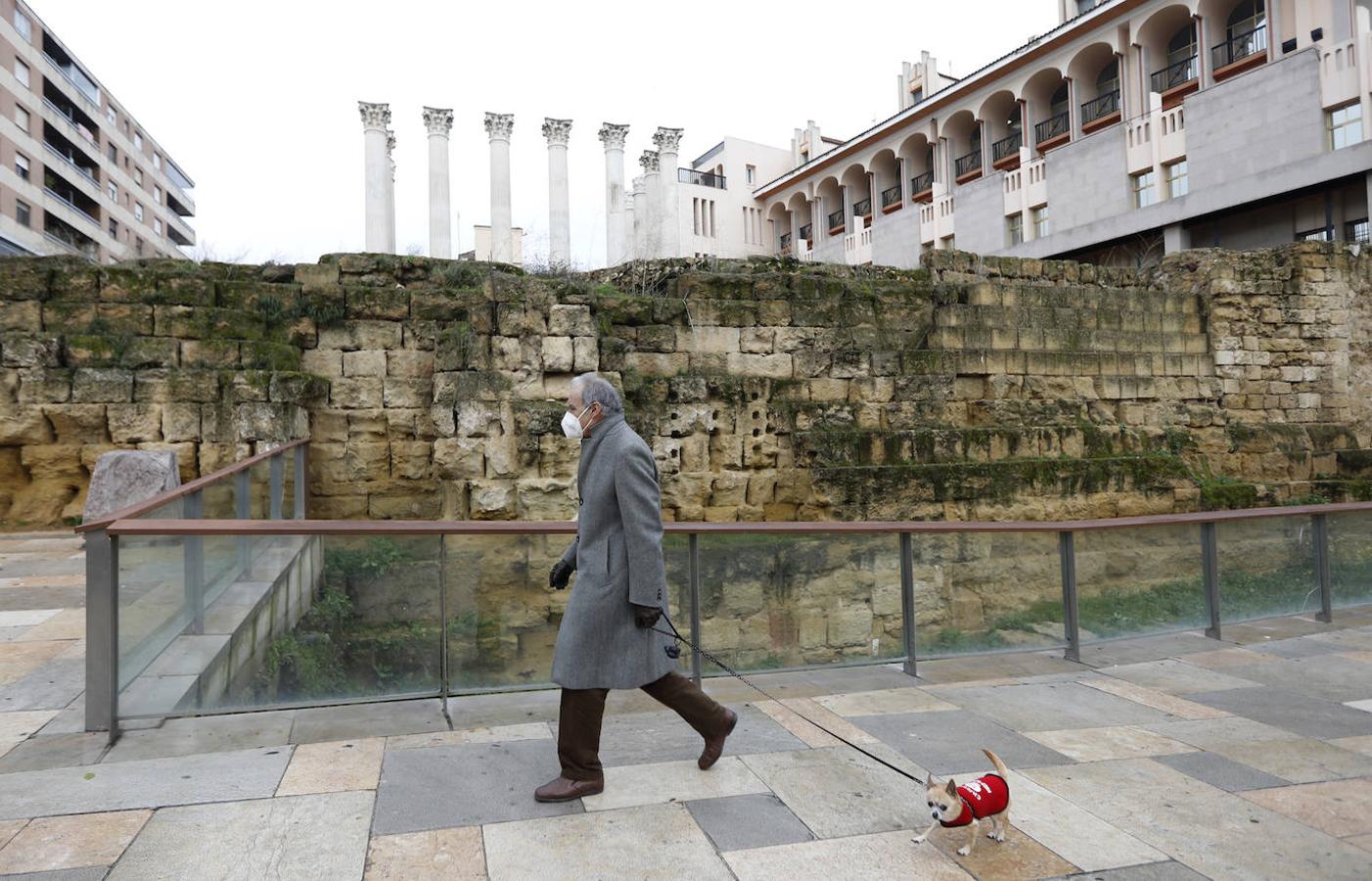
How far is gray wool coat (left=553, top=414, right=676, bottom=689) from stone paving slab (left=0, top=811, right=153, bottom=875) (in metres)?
1.65

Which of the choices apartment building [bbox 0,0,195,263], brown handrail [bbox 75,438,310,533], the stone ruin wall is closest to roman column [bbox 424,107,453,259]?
the stone ruin wall

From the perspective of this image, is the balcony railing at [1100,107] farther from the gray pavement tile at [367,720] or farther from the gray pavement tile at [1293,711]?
the gray pavement tile at [367,720]

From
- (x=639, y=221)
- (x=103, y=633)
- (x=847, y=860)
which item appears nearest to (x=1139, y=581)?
(x=847, y=860)

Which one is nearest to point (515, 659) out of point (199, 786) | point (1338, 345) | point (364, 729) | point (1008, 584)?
point (364, 729)

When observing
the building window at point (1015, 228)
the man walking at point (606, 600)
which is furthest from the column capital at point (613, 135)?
the man walking at point (606, 600)

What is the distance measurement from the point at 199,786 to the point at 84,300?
8162mm

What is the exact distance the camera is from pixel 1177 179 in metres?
24.0

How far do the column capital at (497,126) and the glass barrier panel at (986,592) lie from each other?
Result: 23.3m

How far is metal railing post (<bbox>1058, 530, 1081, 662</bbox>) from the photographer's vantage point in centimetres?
581

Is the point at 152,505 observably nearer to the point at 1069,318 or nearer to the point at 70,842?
the point at 70,842

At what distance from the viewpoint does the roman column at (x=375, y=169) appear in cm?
2244

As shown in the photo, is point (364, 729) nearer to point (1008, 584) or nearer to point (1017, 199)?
point (1008, 584)

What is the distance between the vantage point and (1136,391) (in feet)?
42.1

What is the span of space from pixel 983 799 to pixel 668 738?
170cm
